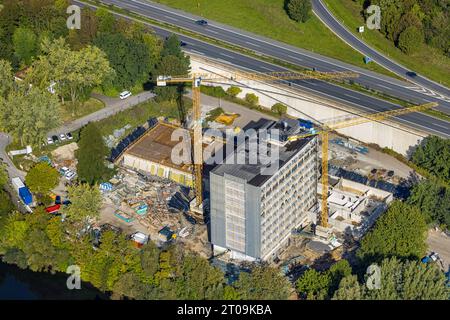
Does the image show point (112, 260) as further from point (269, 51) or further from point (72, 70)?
point (269, 51)

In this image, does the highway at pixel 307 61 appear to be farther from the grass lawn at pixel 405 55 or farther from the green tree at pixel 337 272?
the green tree at pixel 337 272

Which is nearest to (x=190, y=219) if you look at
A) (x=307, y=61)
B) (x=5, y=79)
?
(x=5, y=79)

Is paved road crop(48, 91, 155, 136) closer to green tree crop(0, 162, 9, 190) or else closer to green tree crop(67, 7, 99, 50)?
green tree crop(67, 7, 99, 50)

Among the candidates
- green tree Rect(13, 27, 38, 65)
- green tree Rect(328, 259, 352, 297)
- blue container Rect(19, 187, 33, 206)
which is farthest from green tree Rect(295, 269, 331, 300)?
green tree Rect(13, 27, 38, 65)

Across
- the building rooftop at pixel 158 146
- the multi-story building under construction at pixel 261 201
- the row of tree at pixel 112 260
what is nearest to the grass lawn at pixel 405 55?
the multi-story building under construction at pixel 261 201

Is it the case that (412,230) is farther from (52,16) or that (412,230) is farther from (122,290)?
(52,16)
